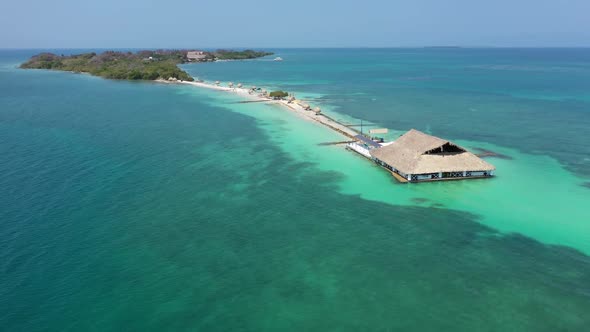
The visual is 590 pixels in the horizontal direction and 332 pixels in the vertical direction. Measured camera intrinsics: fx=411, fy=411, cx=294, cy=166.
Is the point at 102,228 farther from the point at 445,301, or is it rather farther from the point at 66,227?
the point at 445,301

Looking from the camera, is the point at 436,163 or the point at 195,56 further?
the point at 195,56

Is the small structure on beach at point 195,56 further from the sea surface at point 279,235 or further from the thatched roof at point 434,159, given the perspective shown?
the thatched roof at point 434,159

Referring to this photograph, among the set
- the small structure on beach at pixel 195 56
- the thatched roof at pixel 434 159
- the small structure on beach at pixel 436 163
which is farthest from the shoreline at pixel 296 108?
the small structure on beach at pixel 195 56

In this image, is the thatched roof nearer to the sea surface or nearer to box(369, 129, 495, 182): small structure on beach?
box(369, 129, 495, 182): small structure on beach

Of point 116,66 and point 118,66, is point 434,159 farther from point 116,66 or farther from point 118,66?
point 116,66

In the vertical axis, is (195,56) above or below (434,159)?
above

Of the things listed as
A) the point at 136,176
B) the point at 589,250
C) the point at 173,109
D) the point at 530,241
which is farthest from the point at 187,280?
the point at 173,109

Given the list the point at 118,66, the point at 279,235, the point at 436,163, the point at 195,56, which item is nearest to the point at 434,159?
the point at 436,163
